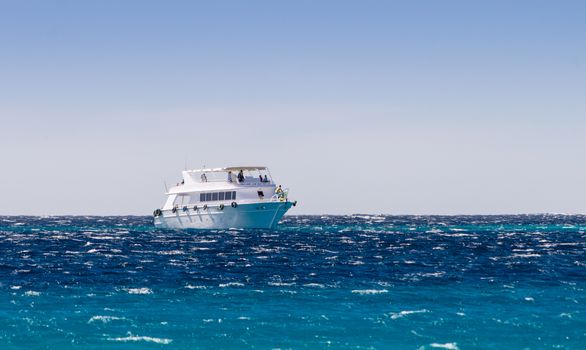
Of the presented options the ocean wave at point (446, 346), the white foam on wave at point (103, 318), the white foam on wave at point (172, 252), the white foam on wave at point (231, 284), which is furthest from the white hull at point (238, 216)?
the ocean wave at point (446, 346)

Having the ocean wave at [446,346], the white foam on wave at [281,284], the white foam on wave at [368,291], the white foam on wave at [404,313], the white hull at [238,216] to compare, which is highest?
the white hull at [238,216]

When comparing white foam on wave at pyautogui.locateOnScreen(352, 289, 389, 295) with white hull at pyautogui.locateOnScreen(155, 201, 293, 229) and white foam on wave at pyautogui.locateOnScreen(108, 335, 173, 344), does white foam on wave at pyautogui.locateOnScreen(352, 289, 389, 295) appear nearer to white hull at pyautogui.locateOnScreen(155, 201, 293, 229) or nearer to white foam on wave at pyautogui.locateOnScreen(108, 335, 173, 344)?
white foam on wave at pyautogui.locateOnScreen(108, 335, 173, 344)

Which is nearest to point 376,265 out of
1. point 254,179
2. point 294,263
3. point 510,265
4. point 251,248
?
point 294,263

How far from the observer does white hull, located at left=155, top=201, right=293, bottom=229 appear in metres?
84.9

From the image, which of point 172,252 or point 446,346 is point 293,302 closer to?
point 446,346

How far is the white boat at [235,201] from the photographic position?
85125 mm

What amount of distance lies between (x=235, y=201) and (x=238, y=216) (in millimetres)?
1790

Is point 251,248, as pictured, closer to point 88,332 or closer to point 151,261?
point 151,261

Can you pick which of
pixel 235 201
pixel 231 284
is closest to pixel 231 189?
pixel 235 201

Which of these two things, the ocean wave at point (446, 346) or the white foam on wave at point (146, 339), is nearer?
the ocean wave at point (446, 346)

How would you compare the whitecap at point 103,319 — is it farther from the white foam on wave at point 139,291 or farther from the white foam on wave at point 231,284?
the white foam on wave at point 231,284

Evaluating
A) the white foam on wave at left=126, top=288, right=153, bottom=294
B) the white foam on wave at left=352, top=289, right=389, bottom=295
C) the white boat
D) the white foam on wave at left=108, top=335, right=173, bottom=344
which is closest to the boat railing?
the white boat

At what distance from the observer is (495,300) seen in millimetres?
27750

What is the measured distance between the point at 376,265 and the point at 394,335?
64.8 feet
